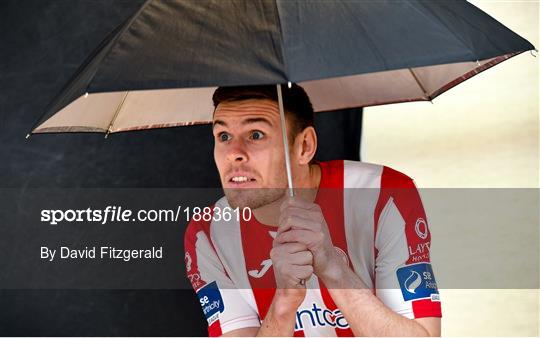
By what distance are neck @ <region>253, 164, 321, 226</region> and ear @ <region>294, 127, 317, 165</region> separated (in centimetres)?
6

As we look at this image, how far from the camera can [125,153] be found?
154 inches

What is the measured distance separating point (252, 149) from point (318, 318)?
1.82 feet

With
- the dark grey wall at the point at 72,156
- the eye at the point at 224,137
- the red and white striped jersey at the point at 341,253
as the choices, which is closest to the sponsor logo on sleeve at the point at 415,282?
the red and white striped jersey at the point at 341,253

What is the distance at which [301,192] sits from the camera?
2.86 m

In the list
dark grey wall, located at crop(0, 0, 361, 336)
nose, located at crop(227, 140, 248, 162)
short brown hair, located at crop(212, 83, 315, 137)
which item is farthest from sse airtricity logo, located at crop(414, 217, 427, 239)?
dark grey wall, located at crop(0, 0, 361, 336)

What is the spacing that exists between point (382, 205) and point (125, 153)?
4.69 ft

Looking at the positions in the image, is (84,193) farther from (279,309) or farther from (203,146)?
(279,309)

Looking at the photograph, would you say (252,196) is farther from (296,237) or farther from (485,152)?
(485,152)

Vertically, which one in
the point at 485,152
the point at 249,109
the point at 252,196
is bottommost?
the point at 252,196

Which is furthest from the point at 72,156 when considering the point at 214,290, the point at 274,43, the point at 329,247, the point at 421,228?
the point at 274,43

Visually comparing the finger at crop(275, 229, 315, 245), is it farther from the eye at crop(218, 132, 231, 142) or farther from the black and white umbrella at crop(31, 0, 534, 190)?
the eye at crop(218, 132, 231, 142)

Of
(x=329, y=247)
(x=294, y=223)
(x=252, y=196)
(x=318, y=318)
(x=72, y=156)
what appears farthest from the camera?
(x=72, y=156)

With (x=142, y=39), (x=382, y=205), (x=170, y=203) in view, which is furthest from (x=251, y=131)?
(x=170, y=203)

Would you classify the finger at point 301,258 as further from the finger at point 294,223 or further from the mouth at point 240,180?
the mouth at point 240,180
